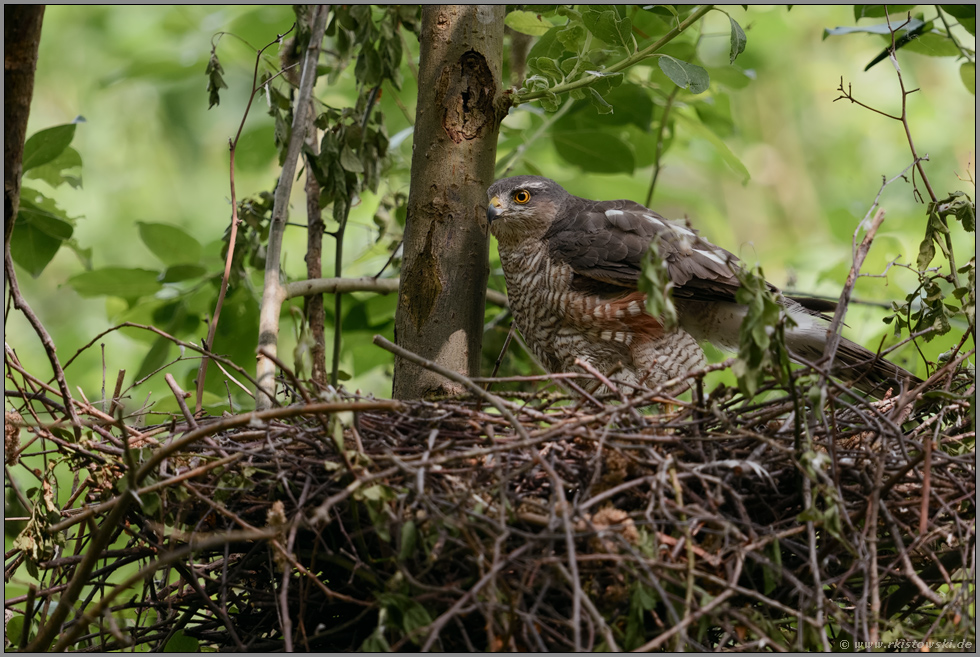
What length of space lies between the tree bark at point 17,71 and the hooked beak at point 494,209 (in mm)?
1501

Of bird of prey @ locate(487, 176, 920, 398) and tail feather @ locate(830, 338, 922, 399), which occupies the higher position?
bird of prey @ locate(487, 176, 920, 398)

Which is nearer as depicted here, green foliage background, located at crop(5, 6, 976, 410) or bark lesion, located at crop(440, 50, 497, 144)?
bark lesion, located at crop(440, 50, 497, 144)

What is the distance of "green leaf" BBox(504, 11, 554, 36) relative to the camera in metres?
2.98

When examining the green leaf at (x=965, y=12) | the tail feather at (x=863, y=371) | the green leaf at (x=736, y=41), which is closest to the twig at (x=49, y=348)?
the green leaf at (x=736, y=41)

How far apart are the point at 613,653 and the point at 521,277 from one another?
1.92 metres

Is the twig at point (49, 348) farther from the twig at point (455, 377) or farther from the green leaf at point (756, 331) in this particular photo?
the green leaf at point (756, 331)

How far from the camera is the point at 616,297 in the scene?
295cm

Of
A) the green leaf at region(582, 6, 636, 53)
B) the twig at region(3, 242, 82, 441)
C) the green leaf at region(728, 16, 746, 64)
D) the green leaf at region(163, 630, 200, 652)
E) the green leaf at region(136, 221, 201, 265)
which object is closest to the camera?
the twig at region(3, 242, 82, 441)

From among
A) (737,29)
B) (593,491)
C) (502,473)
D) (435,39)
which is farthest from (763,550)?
(435,39)

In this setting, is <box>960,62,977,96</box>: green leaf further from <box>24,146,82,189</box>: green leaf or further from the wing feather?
<box>24,146,82,189</box>: green leaf

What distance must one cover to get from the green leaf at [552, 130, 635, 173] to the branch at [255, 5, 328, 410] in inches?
48.4

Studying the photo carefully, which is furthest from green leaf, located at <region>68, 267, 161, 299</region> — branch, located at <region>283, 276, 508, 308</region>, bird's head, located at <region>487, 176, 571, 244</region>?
bird's head, located at <region>487, 176, 571, 244</region>

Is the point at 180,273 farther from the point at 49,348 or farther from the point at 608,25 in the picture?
the point at 608,25

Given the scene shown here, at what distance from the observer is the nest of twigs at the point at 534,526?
1.63 m
